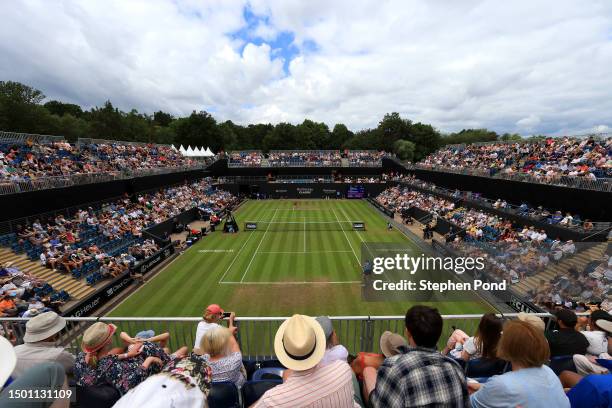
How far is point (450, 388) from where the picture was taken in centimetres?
227

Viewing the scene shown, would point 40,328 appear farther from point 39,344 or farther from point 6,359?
point 6,359

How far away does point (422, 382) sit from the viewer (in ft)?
7.50

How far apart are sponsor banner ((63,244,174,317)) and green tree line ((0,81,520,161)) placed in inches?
2045

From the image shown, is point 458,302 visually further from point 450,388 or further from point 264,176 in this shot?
point 264,176

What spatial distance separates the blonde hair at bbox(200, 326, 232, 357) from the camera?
3734 millimetres

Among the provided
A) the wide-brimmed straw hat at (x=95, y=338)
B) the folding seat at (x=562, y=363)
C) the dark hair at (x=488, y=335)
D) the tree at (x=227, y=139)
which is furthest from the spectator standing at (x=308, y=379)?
the tree at (x=227, y=139)

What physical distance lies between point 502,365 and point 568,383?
2.68ft

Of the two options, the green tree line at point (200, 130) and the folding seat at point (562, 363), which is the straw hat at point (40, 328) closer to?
the folding seat at point (562, 363)

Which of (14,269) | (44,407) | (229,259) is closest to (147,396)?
(44,407)

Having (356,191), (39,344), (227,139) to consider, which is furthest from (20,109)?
(39,344)

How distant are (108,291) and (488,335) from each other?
57.8ft

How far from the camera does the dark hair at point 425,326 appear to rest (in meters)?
2.47

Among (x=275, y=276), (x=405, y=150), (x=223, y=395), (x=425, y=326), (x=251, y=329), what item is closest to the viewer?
(x=425, y=326)

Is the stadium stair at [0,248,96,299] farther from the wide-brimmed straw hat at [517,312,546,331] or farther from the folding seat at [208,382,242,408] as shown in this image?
the wide-brimmed straw hat at [517,312,546,331]
